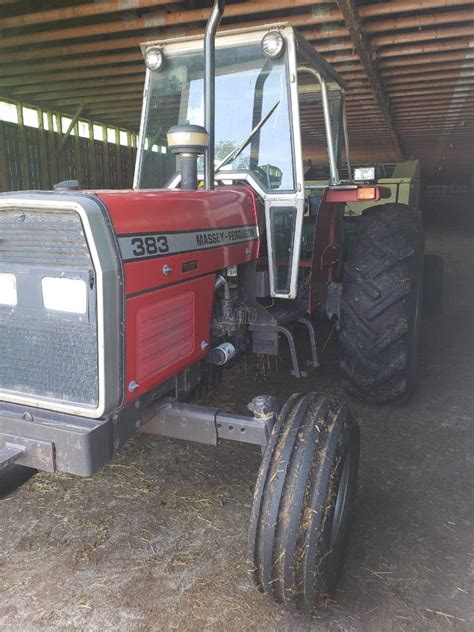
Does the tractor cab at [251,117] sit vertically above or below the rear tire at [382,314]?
above

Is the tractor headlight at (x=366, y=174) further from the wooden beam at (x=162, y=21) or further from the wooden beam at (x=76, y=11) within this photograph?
the wooden beam at (x=76, y=11)

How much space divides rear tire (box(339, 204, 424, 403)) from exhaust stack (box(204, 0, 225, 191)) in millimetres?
1291

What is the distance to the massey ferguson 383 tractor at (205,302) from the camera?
5.78 feet

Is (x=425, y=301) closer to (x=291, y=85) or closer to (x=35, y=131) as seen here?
(x=291, y=85)

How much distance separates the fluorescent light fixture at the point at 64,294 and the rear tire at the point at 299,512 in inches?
32.7

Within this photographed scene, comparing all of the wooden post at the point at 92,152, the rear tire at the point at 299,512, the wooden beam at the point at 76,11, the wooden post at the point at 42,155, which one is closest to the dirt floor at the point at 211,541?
the rear tire at the point at 299,512

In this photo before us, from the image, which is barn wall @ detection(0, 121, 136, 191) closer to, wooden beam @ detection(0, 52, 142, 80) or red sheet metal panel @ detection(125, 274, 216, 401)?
wooden beam @ detection(0, 52, 142, 80)

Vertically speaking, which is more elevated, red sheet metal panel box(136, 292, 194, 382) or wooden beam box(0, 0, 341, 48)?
wooden beam box(0, 0, 341, 48)

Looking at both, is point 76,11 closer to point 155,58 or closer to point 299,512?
point 155,58

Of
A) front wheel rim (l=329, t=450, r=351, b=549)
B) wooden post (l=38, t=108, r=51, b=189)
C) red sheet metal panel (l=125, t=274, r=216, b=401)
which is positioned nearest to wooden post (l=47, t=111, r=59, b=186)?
wooden post (l=38, t=108, r=51, b=189)

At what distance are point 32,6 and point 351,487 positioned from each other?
20.6 feet

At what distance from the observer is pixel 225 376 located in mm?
4316

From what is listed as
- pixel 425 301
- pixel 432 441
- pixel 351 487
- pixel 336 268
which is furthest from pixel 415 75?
pixel 351 487

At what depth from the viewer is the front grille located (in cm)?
171
